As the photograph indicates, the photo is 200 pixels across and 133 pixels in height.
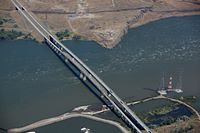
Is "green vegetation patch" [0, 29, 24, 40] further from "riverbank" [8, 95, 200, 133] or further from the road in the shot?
the road

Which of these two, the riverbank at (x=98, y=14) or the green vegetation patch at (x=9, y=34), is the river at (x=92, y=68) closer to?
the green vegetation patch at (x=9, y=34)

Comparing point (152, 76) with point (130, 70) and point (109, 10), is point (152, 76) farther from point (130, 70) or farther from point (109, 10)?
point (109, 10)

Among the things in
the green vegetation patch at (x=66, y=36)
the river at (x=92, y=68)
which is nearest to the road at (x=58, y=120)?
the river at (x=92, y=68)

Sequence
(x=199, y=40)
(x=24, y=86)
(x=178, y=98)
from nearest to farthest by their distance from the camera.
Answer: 1. (x=178, y=98)
2. (x=24, y=86)
3. (x=199, y=40)

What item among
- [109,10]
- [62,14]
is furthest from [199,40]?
[62,14]

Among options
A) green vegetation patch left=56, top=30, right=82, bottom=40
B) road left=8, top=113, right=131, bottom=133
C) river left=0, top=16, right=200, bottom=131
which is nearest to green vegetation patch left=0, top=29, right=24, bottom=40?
river left=0, top=16, right=200, bottom=131

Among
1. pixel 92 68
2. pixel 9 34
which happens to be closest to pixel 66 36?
pixel 9 34

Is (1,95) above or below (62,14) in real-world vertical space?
below
